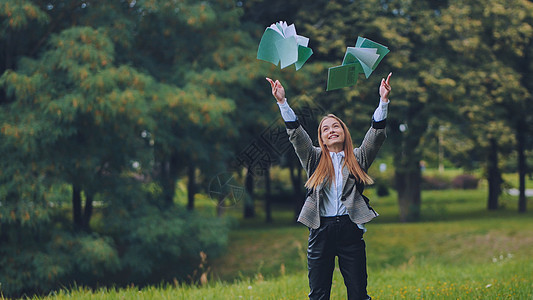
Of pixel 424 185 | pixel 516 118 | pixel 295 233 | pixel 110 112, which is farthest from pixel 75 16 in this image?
pixel 424 185

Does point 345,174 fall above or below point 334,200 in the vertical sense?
above

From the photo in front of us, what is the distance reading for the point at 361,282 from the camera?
430cm

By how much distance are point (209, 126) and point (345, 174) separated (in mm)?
9103

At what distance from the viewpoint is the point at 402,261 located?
14.6 meters

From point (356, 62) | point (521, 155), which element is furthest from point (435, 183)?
point (356, 62)

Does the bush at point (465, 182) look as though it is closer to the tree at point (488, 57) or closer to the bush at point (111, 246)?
the tree at point (488, 57)

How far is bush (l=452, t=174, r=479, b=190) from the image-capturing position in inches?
1470

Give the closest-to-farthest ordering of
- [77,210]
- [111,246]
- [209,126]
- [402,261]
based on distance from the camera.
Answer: [111,246] → [209,126] → [77,210] → [402,261]

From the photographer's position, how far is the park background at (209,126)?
440 inches

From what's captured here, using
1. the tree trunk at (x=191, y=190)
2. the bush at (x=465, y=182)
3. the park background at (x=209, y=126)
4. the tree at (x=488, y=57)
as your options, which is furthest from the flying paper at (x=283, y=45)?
the bush at (x=465, y=182)

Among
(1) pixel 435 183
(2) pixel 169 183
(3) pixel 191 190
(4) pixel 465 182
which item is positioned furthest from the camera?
(1) pixel 435 183

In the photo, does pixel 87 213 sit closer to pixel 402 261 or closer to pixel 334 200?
pixel 402 261

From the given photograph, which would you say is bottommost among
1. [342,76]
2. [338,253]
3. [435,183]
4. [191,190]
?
[435,183]

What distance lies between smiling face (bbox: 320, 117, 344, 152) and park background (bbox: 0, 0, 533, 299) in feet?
7.07
